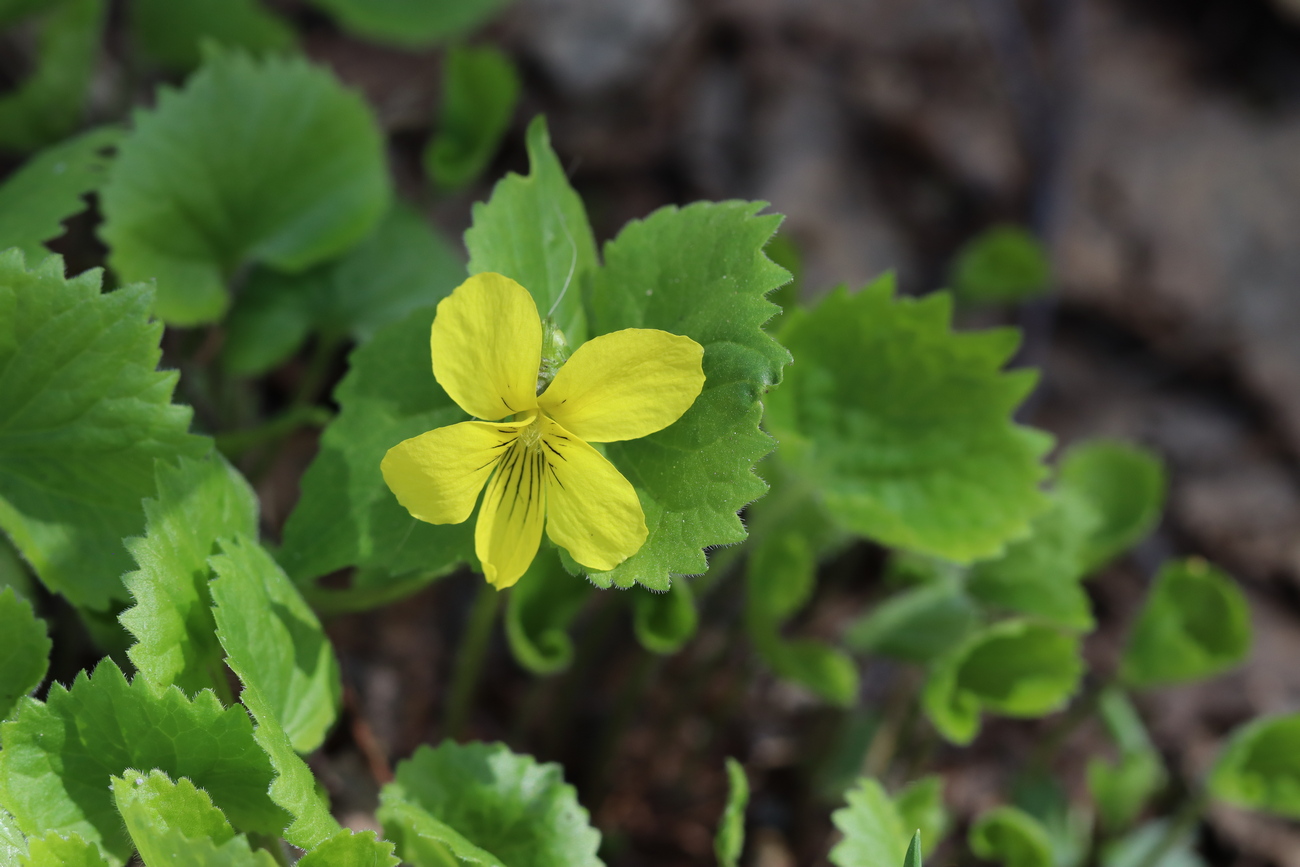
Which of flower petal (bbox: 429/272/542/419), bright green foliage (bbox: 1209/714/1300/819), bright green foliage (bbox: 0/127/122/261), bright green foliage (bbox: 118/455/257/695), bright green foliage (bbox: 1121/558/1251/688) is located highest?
flower petal (bbox: 429/272/542/419)

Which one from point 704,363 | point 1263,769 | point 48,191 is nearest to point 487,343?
point 704,363

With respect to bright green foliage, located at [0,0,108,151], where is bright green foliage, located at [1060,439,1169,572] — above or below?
below

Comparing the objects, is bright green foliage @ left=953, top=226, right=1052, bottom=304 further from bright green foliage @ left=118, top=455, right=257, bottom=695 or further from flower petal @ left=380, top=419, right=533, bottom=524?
bright green foliage @ left=118, top=455, right=257, bottom=695

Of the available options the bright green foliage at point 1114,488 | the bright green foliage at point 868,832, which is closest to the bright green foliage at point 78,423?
the bright green foliage at point 868,832

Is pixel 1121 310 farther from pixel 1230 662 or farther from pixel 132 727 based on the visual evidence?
pixel 132 727

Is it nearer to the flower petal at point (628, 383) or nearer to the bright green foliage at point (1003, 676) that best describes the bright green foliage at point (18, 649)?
the flower petal at point (628, 383)

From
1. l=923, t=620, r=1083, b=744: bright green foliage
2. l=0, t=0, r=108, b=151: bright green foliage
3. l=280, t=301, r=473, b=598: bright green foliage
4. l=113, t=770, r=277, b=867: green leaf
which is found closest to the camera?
l=113, t=770, r=277, b=867: green leaf

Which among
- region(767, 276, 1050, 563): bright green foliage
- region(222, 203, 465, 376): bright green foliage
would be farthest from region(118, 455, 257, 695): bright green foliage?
region(767, 276, 1050, 563): bright green foliage

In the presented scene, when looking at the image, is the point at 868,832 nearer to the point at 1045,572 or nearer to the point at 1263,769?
the point at 1045,572
